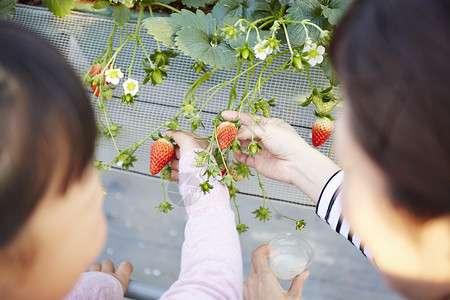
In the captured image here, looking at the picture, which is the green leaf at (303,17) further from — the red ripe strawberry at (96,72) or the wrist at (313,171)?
the red ripe strawberry at (96,72)

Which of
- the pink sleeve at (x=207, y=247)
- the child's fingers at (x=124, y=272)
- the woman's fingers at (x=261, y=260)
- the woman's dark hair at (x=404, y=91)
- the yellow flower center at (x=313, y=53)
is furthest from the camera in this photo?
the child's fingers at (x=124, y=272)

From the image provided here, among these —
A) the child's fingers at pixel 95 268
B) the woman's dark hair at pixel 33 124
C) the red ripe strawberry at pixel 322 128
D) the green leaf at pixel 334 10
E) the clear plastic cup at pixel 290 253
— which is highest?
the woman's dark hair at pixel 33 124

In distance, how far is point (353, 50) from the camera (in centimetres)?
39

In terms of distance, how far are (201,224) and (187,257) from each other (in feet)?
0.20

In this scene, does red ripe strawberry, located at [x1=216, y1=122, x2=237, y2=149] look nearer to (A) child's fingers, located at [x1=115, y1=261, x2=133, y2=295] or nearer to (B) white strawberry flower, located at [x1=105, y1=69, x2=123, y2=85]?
(B) white strawberry flower, located at [x1=105, y1=69, x2=123, y2=85]

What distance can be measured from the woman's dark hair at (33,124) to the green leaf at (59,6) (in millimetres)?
618

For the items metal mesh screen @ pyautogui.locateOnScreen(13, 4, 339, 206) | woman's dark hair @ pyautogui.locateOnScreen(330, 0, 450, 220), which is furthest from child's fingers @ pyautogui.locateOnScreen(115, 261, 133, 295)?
woman's dark hair @ pyautogui.locateOnScreen(330, 0, 450, 220)

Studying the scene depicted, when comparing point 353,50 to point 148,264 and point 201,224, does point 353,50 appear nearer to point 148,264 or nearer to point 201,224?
point 201,224

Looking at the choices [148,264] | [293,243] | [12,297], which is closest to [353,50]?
[12,297]

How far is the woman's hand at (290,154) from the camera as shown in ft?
2.80

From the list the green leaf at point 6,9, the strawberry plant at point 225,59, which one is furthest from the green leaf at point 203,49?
the green leaf at point 6,9

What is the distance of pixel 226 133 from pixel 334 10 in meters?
0.32

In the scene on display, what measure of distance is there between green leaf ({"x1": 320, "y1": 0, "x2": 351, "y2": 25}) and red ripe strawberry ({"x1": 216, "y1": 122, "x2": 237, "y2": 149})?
0.91ft

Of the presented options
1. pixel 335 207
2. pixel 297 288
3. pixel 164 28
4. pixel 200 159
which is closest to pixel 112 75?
pixel 164 28
